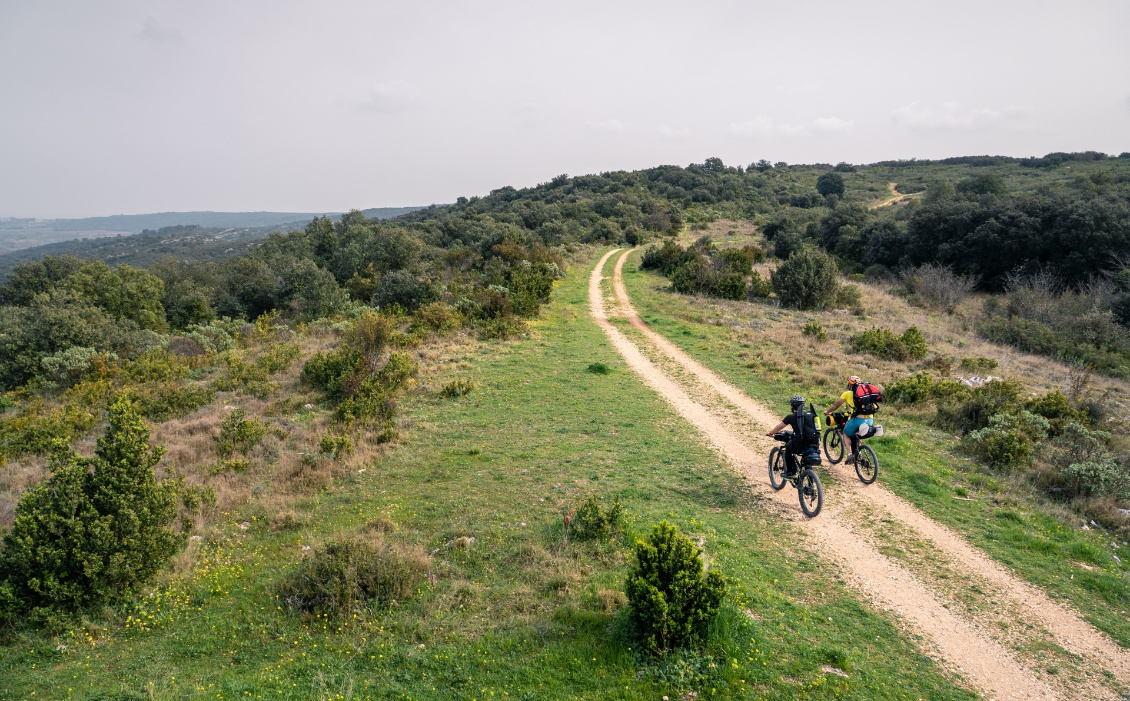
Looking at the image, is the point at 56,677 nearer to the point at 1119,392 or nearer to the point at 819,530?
the point at 819,530

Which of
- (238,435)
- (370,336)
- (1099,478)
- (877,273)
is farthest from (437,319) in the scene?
(877,273)

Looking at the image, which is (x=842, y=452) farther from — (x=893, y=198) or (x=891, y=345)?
(x=893, y=198)

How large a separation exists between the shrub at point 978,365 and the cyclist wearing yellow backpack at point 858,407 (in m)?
10.8

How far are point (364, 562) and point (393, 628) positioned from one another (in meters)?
0.94

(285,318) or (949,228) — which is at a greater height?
(949,228)

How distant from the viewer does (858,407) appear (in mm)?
9250

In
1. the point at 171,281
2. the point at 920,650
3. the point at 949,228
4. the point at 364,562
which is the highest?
the point at 949,228

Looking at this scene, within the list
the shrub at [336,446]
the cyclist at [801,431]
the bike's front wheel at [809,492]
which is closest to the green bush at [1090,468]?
the bike's front wheel at [809,492]

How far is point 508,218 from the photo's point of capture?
68.8m

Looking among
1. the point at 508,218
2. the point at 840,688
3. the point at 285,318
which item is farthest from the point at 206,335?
the point at 508,218

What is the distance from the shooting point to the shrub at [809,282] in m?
26.9

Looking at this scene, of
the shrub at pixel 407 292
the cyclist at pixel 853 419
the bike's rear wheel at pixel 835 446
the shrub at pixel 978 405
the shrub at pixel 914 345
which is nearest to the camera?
the cyclist at pixel 853 419

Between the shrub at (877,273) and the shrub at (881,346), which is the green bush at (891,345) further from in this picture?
the shrub at (877,273)

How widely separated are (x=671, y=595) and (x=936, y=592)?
3721 millimetres
